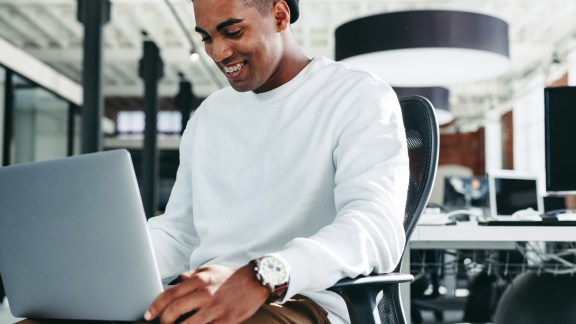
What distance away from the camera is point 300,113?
1.56 metres

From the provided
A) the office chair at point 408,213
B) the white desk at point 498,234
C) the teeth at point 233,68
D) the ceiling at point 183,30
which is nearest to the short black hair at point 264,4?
the teeth at point 233,68

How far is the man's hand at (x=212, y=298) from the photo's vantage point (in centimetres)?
100

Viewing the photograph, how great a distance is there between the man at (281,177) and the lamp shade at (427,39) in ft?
8.32

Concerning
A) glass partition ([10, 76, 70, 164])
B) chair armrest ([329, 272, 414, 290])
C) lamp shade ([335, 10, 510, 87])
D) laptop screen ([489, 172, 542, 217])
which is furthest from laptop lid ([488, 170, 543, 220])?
glass partition ([10, 76, 70, 164])

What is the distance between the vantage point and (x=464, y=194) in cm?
552

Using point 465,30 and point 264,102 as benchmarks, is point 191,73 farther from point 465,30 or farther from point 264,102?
point 264,102

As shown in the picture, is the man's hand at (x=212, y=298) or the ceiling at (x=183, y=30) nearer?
the man's hand at (x=212, y=298)

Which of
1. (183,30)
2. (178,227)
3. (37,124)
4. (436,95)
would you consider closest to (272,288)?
(178,227)

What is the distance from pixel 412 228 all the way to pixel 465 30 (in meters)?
2.90

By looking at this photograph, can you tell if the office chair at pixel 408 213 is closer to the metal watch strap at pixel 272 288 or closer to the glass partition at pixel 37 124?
the metal watch strap at pixel 272 288

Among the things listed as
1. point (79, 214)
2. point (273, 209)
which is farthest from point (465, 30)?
point (79, 214)

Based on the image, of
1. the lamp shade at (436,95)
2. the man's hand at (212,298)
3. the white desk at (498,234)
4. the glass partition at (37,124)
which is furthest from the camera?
the glass partition at (37,124)

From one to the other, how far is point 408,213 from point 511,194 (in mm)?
2675

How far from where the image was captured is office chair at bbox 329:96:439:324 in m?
1.24
